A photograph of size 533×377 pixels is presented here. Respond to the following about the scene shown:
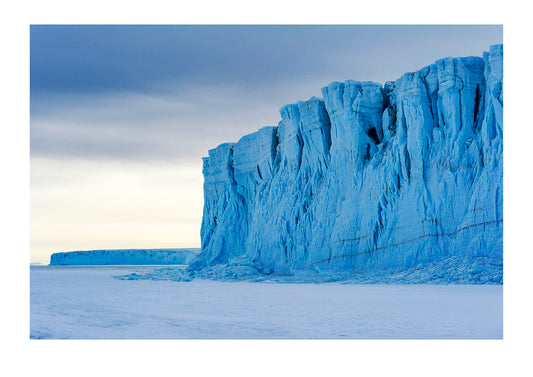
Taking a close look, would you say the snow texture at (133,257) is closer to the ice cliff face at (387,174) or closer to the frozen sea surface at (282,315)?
the ice cliff face at (387,174)

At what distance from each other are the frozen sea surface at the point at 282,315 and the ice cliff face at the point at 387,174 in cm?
335

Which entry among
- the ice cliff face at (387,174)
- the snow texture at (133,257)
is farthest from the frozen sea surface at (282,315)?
the snow texture at (133,257)

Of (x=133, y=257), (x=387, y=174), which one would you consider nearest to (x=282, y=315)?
(x=387, y=174)

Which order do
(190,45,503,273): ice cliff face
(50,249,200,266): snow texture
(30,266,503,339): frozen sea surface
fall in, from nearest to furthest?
1. (30,266,503,339): frozen sea surface
2. (190,45,503,273): ice cliff face
3. (50,249,200,266): snow texture

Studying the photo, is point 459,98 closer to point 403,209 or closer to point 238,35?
point 403,209

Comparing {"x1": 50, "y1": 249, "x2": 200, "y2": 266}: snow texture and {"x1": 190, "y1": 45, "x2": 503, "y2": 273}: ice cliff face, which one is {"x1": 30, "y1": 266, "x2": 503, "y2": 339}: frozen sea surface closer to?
{"x1": 190, "y1": 45, "x2": 503, "y2": 273}: ice cliff face

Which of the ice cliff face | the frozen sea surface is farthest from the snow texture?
the frozen sea surface

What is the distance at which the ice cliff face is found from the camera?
1593 cm

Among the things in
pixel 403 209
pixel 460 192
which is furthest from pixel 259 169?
pixel 460 192

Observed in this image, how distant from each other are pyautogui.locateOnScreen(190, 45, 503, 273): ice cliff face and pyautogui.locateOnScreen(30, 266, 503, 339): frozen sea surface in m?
3.35

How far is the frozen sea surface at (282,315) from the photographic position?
7.52m

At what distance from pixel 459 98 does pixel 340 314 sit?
406 inches
